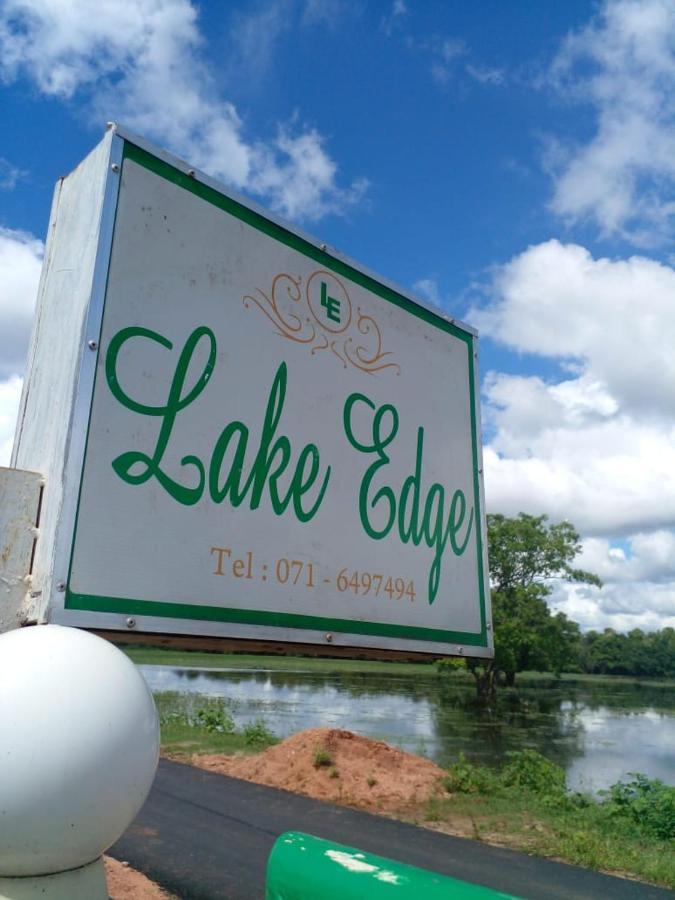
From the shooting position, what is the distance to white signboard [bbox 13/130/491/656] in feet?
5.57

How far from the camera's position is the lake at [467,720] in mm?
16922

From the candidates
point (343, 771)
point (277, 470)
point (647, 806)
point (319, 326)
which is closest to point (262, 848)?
point (343, 771)

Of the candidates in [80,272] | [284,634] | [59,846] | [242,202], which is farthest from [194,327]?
[59,846]

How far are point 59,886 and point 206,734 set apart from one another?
14.0 metres

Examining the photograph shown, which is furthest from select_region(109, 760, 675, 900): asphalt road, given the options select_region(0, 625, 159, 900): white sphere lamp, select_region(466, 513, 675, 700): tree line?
select_region(466, 513, 675, 700): tree line

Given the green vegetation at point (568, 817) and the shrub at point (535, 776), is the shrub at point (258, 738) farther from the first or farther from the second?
the shrub at point (535, 776)

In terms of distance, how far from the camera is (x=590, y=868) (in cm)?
665

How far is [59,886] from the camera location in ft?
5.41

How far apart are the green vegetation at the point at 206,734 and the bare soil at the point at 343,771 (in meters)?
0.91

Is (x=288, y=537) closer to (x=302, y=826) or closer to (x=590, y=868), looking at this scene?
(x=590, y=868)

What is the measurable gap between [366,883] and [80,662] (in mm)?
763

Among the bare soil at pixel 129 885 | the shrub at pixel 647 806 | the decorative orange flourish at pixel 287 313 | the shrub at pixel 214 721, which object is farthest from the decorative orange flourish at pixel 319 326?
the shrub at pixel 214 721

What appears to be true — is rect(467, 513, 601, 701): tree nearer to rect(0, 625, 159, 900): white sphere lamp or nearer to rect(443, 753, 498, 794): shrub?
rect(443, 753, 498, 794): shrub

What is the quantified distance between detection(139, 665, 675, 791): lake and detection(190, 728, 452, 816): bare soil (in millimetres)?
2684
